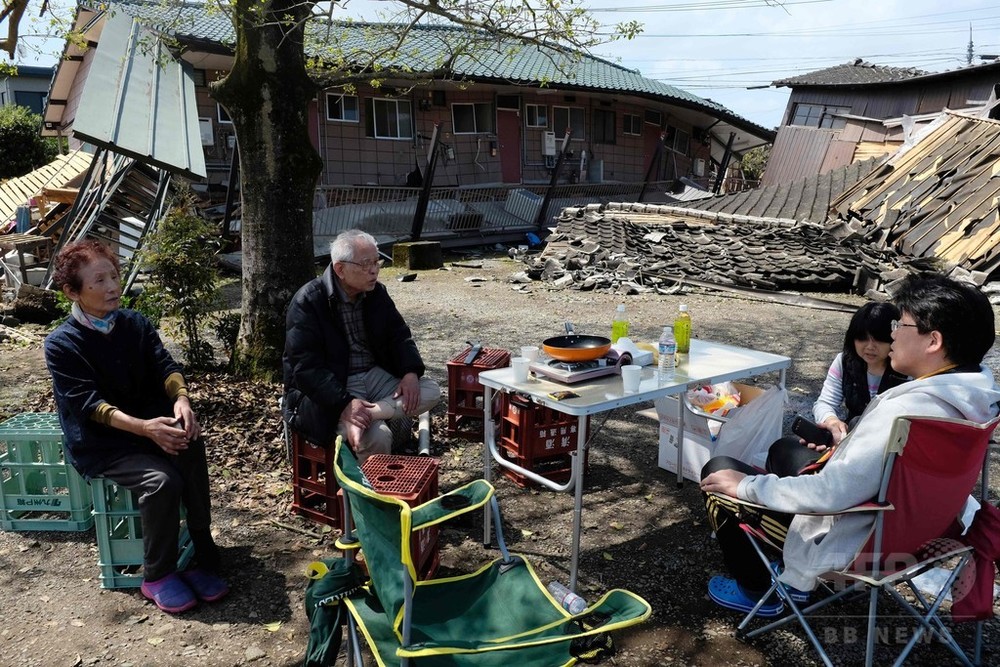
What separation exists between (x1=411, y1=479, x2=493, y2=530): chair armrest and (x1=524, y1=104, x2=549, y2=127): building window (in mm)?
18459

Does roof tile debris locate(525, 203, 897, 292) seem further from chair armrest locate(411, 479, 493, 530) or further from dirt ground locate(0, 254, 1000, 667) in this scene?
chair armrest locate(411, 479, 493, 530)

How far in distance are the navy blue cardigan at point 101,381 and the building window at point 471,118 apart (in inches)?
633

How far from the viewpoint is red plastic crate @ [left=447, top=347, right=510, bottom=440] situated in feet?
15.6

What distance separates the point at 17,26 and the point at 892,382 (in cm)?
587

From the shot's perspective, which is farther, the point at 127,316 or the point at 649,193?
the point at 649,193

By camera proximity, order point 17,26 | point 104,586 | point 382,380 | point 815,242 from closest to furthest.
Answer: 1. point 104,586
2. point 382,380
3. point 17,26
4. point 815,242

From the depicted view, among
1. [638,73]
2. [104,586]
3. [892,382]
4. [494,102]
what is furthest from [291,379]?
[638,73]

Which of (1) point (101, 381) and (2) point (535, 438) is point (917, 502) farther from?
(1) point (101, 381)

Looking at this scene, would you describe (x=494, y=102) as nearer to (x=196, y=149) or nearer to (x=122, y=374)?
(x=196, y=149)

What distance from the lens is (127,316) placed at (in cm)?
329

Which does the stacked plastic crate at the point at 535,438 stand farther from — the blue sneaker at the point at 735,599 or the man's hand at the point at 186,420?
the man's hand at the point at 186,420

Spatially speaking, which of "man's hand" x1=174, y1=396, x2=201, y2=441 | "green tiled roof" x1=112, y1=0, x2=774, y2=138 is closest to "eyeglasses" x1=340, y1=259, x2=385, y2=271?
"man's hand" x1=174, y1=396, x2=201, y2=441

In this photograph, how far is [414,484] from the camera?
2928mm

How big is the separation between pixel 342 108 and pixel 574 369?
1483 centimetres
